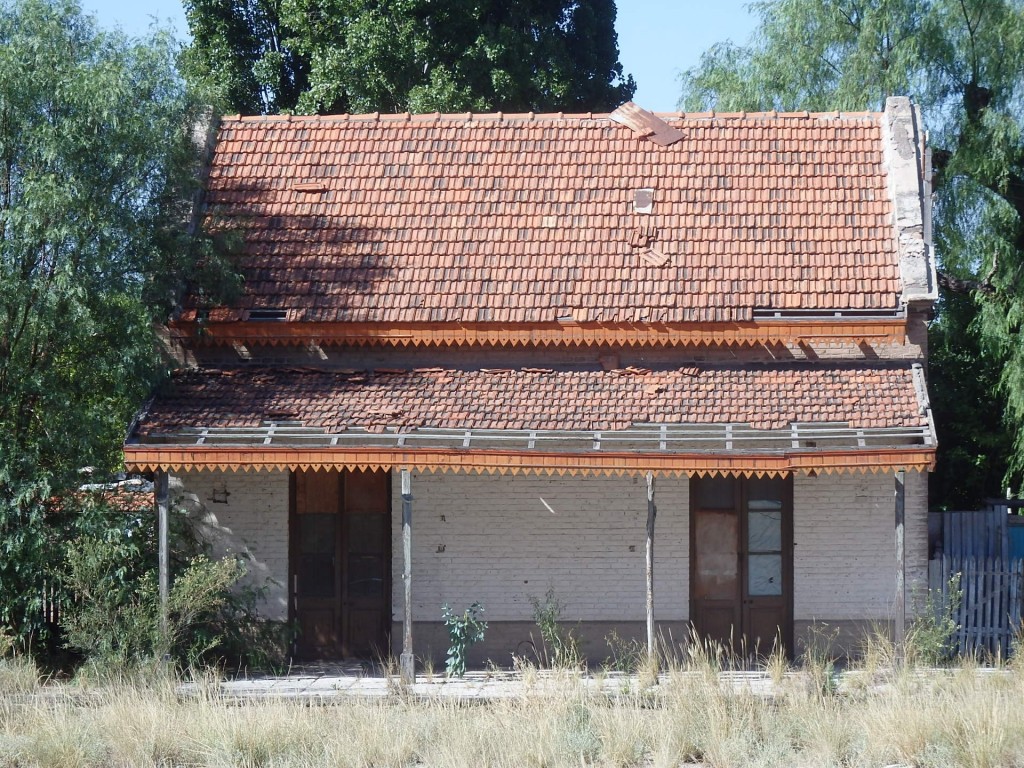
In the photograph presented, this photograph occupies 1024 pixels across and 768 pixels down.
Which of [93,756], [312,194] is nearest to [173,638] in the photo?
[93,756]

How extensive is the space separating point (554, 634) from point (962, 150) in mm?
10355

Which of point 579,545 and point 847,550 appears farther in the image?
point 579,545

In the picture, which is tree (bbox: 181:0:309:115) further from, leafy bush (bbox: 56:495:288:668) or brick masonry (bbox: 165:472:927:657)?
leafy bush (bbox: 56:495:288:668)

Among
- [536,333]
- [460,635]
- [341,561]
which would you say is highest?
[536,333]

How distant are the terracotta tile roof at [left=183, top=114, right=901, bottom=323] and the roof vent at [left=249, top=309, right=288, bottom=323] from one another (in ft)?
0.22

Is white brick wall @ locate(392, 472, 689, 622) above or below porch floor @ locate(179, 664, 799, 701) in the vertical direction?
above

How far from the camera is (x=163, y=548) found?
45.3ft

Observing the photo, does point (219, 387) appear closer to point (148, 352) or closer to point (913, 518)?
point (148, 352)

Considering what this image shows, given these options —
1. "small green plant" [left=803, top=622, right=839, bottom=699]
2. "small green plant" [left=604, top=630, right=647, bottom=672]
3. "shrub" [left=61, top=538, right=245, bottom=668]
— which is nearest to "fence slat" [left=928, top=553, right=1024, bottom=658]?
"small green plant" [left=803, top=622, right=839, bottom=699]

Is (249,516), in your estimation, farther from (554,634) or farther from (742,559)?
(742,559)

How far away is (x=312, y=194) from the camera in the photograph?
56.6 ft

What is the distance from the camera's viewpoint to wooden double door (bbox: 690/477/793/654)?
15.3 meters

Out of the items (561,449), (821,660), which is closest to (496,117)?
(561,449)

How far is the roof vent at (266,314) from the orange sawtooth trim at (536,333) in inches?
5.5
